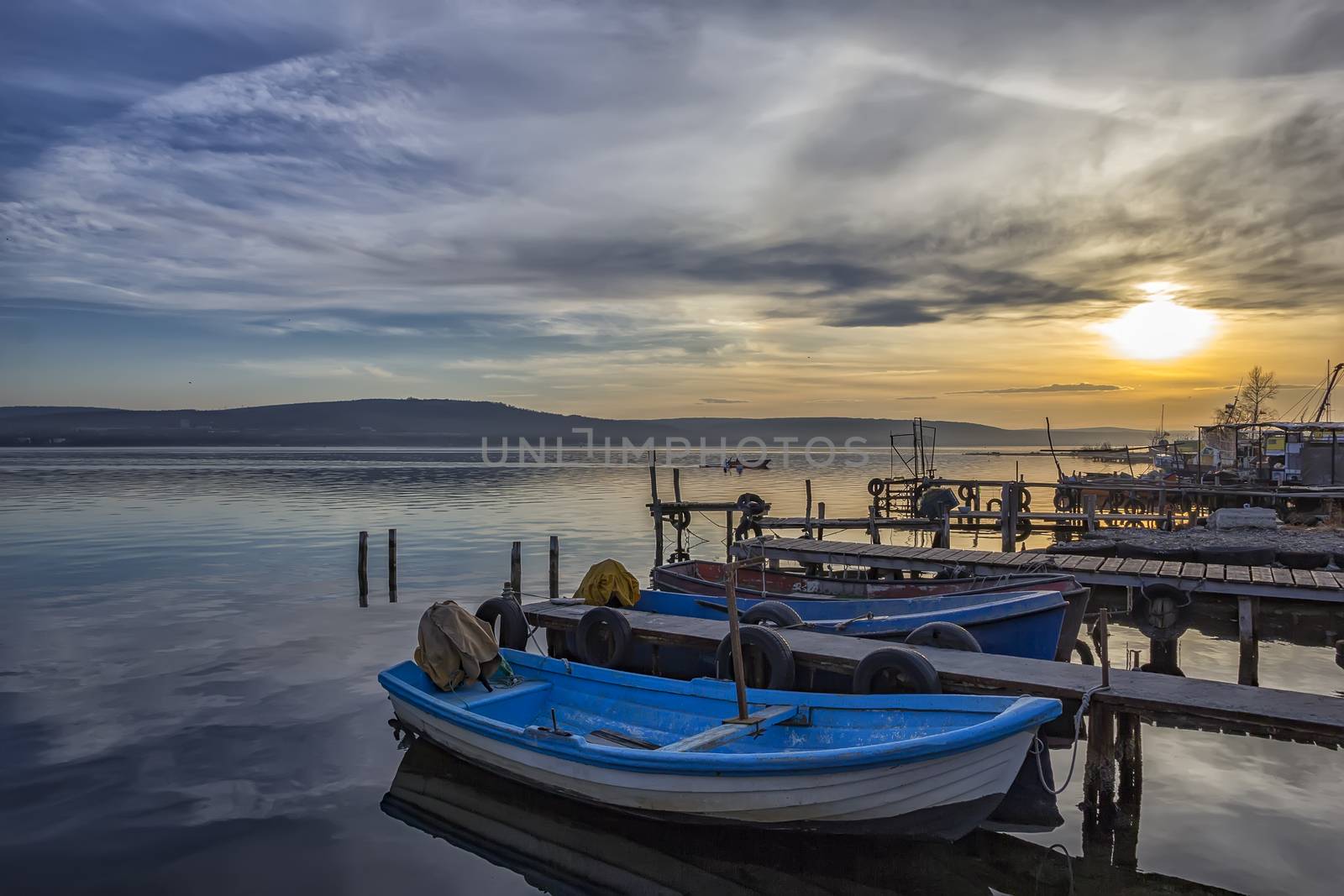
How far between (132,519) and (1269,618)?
4951cm

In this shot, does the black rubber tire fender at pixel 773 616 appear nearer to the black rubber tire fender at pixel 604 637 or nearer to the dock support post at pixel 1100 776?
the black rubber tire fender at pixel 604 637

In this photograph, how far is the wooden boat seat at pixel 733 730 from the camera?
9.62m

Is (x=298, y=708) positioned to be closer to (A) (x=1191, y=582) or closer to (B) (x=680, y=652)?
(B) (x=680, y=652)

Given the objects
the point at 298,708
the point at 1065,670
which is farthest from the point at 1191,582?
the point at 298,708

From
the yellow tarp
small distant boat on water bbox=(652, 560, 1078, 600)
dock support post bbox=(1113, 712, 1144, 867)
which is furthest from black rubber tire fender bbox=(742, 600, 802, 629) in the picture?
dock support post bbox=(1113, 712, 1144, 867)

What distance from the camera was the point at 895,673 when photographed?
1114 cm

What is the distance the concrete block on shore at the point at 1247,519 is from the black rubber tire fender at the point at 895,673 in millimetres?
22932

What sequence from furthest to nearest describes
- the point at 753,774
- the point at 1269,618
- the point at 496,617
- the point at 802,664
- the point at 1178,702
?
1. the point at 1269,618
2. the point at 496,617
3. the point at 802,664
4. the point at 1178,702
5. the point at 753,774

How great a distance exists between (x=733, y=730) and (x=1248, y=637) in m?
11.8

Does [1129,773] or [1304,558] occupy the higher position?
[1304,558]

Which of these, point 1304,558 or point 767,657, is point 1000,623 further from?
point 1304,558

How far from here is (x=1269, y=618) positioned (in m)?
20.6

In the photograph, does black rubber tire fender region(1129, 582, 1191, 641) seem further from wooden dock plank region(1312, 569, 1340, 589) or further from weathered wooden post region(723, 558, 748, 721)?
weathered wooden post region(723, 558, 748, 721)

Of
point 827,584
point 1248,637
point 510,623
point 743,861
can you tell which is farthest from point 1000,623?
point 510,623
